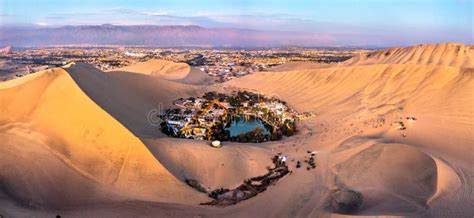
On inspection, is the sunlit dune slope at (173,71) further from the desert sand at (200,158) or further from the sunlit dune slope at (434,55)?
the desert sand at (200,158)

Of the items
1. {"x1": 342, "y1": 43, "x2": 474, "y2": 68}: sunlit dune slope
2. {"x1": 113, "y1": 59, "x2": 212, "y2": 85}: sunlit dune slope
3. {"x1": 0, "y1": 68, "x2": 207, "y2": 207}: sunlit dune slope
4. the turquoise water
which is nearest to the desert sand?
{"x1": 0, "y1": 68, "x2": 207, "y2": 207}: sunlit dune slope

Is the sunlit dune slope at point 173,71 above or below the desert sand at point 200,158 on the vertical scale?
below

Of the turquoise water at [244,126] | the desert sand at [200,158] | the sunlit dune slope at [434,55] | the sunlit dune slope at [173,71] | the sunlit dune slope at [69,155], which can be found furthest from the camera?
the sunlit dune slope at [173,71]

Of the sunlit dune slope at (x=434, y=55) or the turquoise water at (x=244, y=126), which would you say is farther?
the sunlit dune slope at (x=434, y=55)

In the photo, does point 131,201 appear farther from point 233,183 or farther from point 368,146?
point 368,146

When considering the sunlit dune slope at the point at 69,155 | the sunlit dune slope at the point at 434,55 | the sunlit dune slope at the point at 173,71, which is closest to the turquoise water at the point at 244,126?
the sunlit dune slope at the point at 69,155
